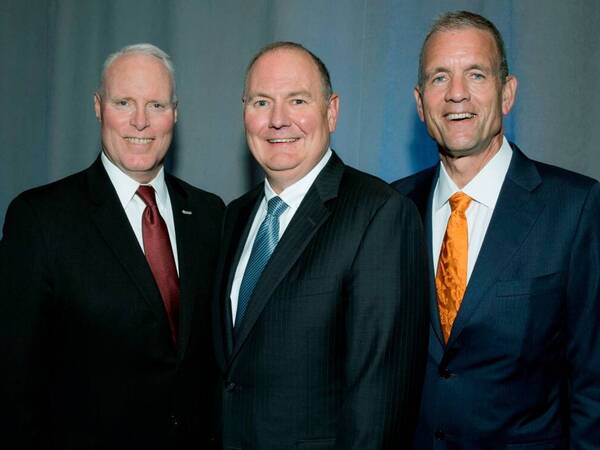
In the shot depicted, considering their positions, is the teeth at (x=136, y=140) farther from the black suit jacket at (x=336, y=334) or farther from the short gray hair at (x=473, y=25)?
the short gray hair at (x=473, y=25)

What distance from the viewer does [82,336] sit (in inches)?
61.2

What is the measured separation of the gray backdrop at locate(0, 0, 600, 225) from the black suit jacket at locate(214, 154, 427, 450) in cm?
105

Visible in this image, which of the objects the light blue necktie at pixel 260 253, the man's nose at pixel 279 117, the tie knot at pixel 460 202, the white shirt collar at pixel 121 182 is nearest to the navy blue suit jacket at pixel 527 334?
the tie knot at pixel 460 202

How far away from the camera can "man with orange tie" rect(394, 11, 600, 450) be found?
1.44 m

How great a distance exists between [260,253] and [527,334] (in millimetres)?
677

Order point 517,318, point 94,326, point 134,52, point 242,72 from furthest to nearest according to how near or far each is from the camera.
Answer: point 242,72, point 134,52, point 94,326, point 517,318

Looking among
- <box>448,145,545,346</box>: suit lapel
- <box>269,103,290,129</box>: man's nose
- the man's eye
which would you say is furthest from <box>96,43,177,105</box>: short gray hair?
<box>448,145,545,346</box>: suit lapel

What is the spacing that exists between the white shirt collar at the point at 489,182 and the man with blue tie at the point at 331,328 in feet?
0.92

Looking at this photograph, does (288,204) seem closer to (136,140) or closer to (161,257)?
(161,257)

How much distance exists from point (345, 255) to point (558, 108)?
1315 millimetres

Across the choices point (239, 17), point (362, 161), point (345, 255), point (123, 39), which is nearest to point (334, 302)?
point (345, 255)

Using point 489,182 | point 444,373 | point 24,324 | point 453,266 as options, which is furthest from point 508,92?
point 24,324

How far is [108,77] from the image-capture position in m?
1.77

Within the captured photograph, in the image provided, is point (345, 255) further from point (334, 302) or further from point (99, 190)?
point (99, 190)
